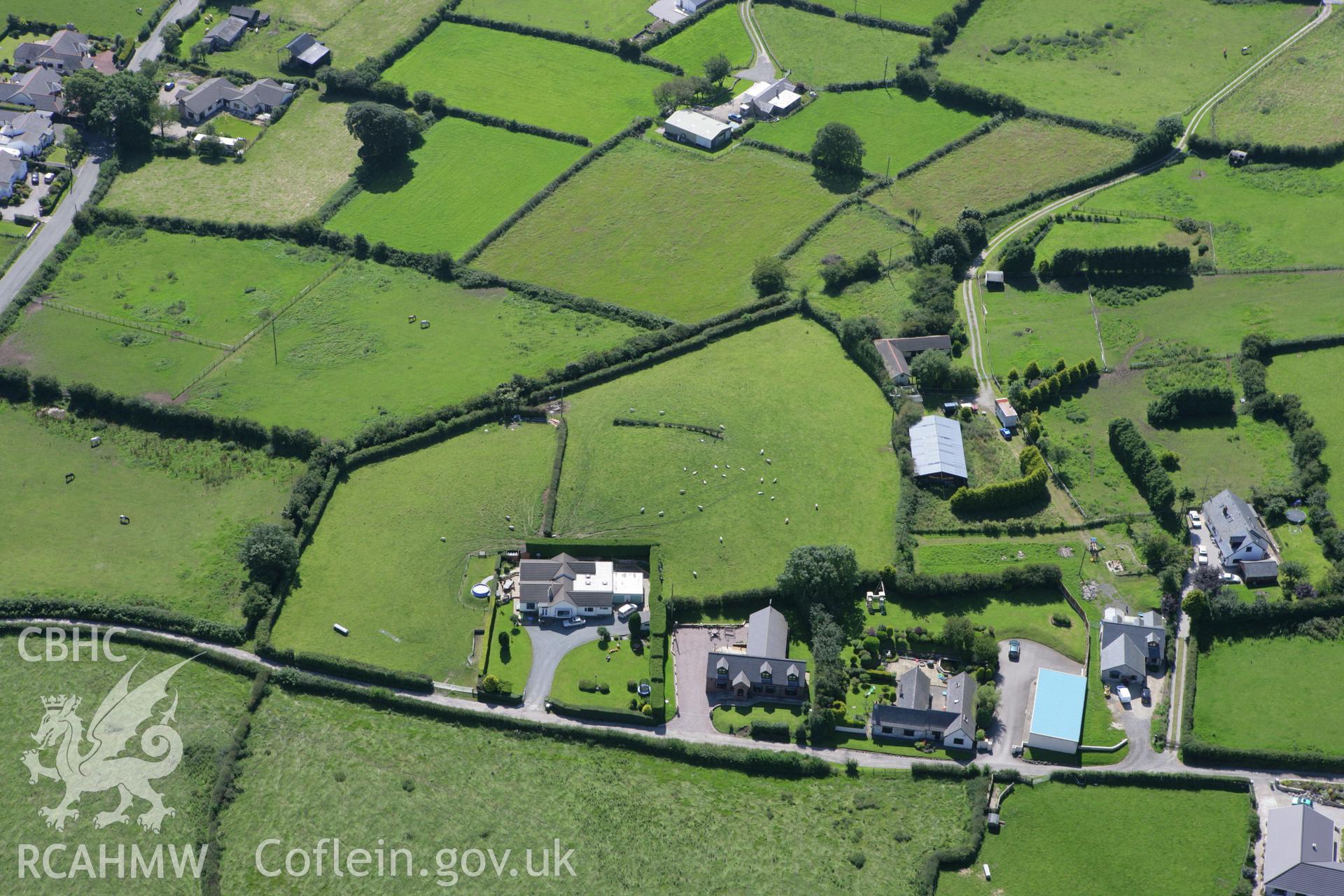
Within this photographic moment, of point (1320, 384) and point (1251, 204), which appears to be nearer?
point (1320, 384)

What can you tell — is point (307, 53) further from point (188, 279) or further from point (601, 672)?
point (601, 672)

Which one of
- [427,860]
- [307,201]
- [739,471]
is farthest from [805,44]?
[427,860]

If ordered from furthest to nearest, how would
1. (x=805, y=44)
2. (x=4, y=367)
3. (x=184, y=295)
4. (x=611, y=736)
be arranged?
(x=805, y=44)
(x=184, y=295)
(x=4, y=367)
(x=611, y=736)

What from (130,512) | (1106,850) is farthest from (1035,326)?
(130,512)

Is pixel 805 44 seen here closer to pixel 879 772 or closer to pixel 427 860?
pixel 879 772

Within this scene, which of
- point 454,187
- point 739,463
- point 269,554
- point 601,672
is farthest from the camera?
point 454,187

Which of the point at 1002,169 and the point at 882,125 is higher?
the point at 882,125

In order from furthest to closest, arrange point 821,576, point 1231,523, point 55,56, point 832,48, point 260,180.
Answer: point 832,48, point 55,56, point 260,180, point 1231,523, point 821,576
